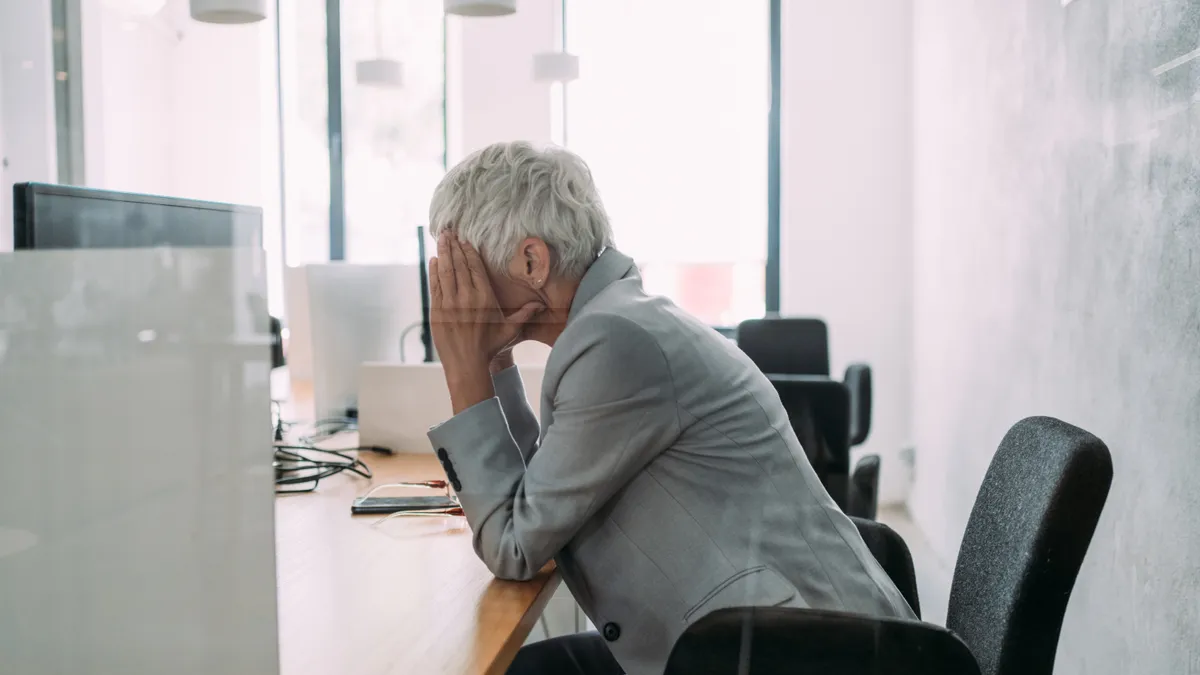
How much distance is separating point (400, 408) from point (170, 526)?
1133 mm

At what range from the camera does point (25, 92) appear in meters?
0.53

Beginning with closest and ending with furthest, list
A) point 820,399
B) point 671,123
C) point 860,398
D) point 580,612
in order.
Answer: point 580,612
point 671,123
point 820,399
point 860,398

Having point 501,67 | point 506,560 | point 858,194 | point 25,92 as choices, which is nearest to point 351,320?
point 501,67

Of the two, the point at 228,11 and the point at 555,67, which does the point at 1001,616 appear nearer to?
the point at 228,11

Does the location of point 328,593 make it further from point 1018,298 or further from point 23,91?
point 1018,298

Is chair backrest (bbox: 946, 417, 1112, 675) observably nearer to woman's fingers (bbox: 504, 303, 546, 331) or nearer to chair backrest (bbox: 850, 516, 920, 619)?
chair backrest (bbox: 850, 516, 920, 619)

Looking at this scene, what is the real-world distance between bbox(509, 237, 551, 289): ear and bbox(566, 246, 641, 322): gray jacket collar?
1.6 inches

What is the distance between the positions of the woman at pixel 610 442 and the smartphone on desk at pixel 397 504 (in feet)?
0.86

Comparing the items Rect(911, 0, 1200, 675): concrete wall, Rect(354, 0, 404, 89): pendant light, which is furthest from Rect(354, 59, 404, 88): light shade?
Rect(911, 0, 1200, 675): concrete wall

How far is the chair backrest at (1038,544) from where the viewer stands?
0.75 m

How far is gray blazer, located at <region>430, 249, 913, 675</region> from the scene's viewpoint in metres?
0.89

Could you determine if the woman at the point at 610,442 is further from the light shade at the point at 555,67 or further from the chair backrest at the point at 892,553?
the light shade at the point at 555,67

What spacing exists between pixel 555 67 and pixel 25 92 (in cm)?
121

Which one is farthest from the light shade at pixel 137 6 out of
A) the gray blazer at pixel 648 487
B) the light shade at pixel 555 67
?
the light shade at pixel 555 67
